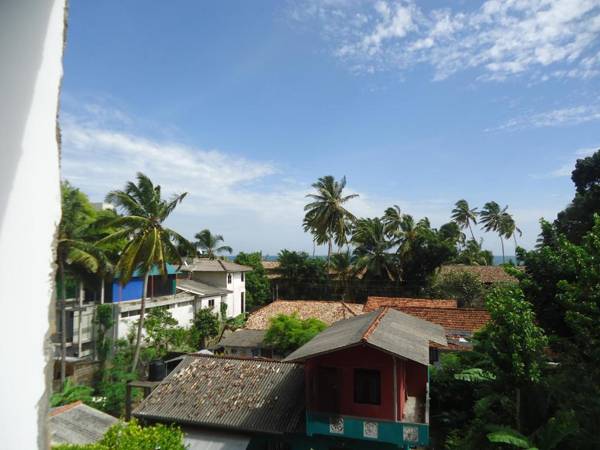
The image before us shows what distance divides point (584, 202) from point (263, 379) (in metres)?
16.6

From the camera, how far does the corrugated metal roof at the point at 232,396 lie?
41.0 feet

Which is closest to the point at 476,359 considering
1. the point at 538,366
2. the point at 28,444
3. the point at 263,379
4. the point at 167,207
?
the point at 538,366

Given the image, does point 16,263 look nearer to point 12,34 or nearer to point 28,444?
point 28,444

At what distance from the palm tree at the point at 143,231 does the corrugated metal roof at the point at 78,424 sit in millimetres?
6622

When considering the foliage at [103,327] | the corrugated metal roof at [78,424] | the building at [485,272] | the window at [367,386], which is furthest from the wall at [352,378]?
the building at [485,272]

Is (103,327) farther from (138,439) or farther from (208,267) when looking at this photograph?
(138,439)

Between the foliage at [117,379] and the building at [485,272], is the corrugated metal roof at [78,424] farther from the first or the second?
the building at [485,272]

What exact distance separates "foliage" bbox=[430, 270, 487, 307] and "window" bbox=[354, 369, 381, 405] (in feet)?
80.4

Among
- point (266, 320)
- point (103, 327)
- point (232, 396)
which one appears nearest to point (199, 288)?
point (266, 320)

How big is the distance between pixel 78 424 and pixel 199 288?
66.1 feet

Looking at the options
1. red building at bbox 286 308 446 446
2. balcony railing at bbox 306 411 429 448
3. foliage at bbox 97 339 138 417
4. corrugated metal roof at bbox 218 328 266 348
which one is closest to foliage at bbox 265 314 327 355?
corrugated metal roof at bbox 218 328 266 348

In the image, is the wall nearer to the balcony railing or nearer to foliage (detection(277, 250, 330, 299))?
the balcony railing

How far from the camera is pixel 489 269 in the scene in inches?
1528

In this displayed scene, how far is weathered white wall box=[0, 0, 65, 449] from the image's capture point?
3.25 ft
